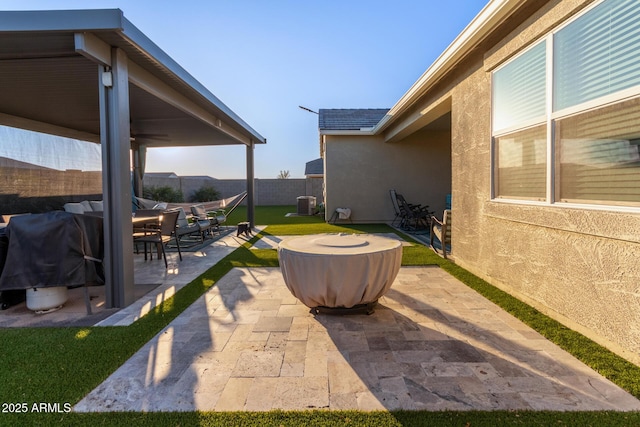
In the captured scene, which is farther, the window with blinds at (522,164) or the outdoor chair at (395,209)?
the outdoor chair at (395,209)

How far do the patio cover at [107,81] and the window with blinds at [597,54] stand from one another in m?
3.83

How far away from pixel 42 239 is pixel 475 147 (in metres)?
4.98

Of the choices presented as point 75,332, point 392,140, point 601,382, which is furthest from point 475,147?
point 392,140

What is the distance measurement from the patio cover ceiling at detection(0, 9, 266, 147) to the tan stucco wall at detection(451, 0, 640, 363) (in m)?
3.89

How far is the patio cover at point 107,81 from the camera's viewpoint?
2945mm

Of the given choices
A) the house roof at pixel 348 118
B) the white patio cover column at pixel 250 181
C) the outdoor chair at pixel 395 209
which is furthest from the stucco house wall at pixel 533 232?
the white patio cover column at pixel 250 181

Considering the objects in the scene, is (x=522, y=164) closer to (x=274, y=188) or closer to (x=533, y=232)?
(x=533, y=232)

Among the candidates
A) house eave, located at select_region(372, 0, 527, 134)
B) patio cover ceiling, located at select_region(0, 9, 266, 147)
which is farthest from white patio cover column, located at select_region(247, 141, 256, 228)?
house eave, located at select_region(372, 0, 527, 134)

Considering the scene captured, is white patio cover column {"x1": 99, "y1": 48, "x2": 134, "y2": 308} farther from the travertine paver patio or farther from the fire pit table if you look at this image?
the fire pit table

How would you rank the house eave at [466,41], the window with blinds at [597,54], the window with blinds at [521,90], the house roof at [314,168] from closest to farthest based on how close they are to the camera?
the window with blinds at [597,54], the window with blinds at [521,90], the house eave at [466,41], the house roof at [314,168]

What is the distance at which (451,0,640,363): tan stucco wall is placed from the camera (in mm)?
2266

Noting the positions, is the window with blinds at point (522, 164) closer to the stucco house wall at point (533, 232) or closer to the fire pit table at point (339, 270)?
the stucco house wall at point (533, 232)

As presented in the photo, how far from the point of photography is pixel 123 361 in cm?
236

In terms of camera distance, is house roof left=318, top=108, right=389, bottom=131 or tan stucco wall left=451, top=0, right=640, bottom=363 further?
house roof left=318, top=108, right=389, bottom=131
